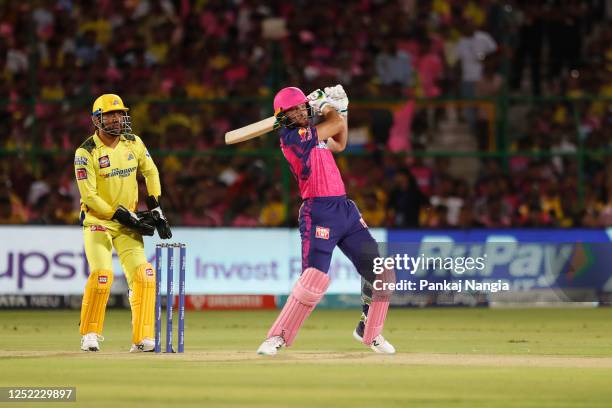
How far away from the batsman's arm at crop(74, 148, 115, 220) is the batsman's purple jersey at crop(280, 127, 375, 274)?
1855 mm

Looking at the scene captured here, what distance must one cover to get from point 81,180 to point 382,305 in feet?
9.99

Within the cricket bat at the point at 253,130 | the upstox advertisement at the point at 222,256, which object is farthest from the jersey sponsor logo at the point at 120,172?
the upstox advertisement at the point at 222,256

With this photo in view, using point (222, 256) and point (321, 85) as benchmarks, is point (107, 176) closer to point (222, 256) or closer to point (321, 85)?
point (222, 256)

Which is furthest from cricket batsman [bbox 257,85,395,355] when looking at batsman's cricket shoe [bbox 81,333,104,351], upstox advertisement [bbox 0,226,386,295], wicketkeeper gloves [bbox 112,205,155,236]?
upstox advertisement [bbox 0,226,386,295]

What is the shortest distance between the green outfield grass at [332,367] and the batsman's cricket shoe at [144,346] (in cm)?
10

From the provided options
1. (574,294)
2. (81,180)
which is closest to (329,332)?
(574,294)

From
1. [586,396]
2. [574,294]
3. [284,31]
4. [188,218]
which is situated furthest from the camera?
[284,31]

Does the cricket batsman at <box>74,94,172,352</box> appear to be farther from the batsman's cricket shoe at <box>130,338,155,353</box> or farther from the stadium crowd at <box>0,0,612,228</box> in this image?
the stadium crowd at <box>0,0,612,228</box>

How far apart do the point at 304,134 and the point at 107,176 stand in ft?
6.76

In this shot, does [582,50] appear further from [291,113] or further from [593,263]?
[291,113]

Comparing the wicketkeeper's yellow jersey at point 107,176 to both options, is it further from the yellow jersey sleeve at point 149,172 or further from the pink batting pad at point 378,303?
the pink batting pad at point 378,303

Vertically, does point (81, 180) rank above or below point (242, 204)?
above

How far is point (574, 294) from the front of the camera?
47.6ft

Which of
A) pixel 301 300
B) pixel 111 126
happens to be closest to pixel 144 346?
pixel 301 300
